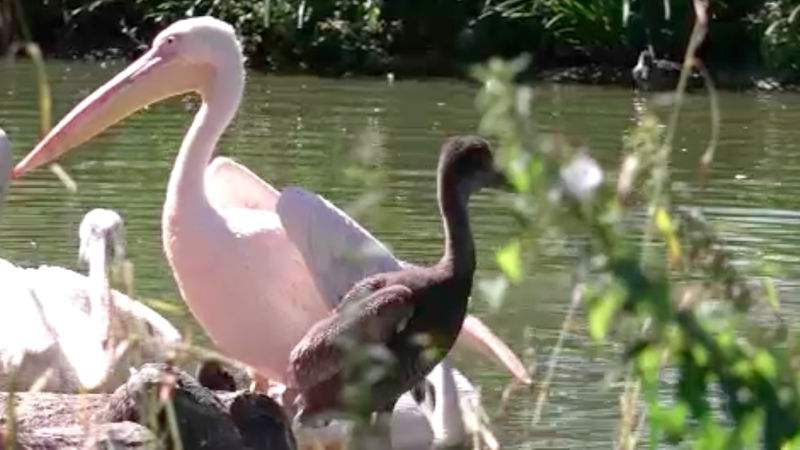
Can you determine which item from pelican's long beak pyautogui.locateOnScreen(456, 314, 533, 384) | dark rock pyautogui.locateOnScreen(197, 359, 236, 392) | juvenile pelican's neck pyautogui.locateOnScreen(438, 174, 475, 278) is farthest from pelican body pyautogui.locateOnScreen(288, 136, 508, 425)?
pelican's long beak pyautogui.locateOnScreen(456, 314, 533, 384)

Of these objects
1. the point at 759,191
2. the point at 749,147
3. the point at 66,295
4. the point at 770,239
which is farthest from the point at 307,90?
the point at 66,295

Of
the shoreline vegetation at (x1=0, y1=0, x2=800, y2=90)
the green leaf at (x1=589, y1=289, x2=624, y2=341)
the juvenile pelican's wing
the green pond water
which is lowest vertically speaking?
the shoreline vegetation at (x1=0, y1=0, x2=800, y2=90)

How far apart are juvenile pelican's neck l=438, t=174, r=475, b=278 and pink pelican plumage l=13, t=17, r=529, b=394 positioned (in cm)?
25

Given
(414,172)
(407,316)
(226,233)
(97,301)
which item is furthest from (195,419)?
(414,172)

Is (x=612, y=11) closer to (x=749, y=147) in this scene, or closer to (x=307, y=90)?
(x=307, y=90)

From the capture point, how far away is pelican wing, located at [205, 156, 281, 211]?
6.27 meters

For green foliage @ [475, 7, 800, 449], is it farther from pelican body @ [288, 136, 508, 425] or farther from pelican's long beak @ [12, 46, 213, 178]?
pelican's long beak @ [12, 46, 213, 178]

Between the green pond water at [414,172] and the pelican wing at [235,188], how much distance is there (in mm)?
246

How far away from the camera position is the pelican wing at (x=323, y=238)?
593 cm

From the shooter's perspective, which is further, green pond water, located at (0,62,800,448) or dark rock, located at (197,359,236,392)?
green pond water, located at (0,62,800,448)

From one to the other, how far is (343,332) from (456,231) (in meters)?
0.58

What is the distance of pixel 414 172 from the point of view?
1158cm

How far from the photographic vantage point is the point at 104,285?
6.03 meters

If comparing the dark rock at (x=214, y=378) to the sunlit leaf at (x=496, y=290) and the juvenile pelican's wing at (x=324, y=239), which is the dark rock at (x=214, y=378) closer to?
the juvenile pelican's wing at (x=324, y=239)
